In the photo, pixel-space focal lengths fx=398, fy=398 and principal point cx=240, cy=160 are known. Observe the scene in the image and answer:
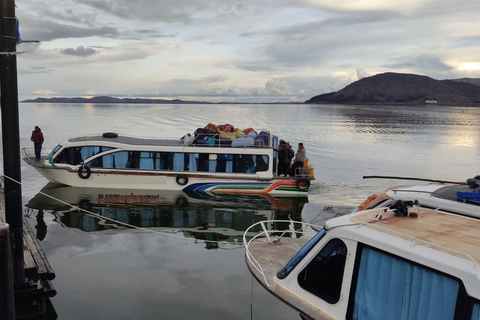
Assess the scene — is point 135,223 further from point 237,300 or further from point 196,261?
point 237,300

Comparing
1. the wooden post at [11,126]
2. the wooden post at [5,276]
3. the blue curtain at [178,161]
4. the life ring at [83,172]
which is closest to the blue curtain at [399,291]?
the wooden post at [5,276]

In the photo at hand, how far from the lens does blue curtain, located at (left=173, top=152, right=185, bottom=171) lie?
20.7 m

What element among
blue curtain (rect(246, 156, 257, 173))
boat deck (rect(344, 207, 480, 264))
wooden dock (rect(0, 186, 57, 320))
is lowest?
wooden dock (rect(0, 186, 57, 320))

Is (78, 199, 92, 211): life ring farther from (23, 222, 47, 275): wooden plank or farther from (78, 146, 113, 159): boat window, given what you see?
(23, 222, 47, 275): wooden plank

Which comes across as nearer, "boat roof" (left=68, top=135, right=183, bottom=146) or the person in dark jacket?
"boat roof" (left=68, top=135, right=183, bottom=146)

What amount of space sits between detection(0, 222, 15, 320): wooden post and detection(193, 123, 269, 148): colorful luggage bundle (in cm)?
1454

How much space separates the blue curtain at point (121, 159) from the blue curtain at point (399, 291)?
1661 centimetres

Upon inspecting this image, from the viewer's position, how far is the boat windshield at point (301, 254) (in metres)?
6.54

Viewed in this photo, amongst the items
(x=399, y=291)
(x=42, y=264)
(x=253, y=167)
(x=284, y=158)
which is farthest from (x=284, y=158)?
(x=399, y=291)

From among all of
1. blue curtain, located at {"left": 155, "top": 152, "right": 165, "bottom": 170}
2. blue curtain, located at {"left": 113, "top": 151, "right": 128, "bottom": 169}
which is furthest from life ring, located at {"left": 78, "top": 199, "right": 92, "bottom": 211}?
blue curtain, located at {"left": 155, "top": 152, "right": 165, "bottom": 170}

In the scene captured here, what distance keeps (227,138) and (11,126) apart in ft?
46.0

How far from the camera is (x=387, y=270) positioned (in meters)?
5.71

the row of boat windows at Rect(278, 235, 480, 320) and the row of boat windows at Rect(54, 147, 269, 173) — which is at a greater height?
the row of boat windows at Rect(278, 235, 480, 320)

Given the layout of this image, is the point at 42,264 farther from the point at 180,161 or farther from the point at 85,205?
the point at 180,161
